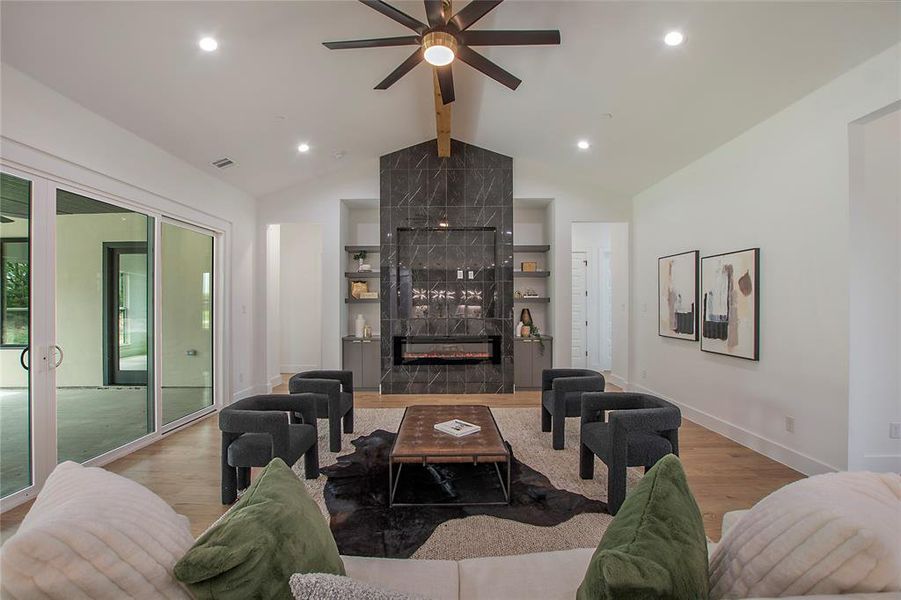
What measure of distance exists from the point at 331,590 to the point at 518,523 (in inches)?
78.6

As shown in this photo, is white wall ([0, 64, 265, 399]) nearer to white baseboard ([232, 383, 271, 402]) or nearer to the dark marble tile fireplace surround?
white baseboard ([232, 383, 271, 402])

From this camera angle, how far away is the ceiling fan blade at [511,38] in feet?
8.16

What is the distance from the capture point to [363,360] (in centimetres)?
601

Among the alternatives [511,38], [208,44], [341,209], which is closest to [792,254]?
[511,38]

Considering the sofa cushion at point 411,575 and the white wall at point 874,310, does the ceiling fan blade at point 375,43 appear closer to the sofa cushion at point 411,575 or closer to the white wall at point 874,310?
the sofa cushion at point 411,575

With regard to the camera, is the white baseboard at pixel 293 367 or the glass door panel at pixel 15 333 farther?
the white baseboard at pixel 293 367

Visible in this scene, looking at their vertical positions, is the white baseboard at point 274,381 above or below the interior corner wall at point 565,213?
below

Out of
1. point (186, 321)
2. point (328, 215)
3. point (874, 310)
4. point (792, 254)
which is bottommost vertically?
point (186, 321)

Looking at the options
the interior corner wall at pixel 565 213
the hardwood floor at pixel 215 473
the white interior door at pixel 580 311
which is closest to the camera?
the hardwood floor at pixel 215 473

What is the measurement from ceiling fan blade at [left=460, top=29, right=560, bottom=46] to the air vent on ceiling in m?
3.26

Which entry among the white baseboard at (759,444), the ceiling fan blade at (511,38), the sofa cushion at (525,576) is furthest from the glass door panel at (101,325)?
the white baseboard at (759,444)

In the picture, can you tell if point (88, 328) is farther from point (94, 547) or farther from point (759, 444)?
point (759, 444)

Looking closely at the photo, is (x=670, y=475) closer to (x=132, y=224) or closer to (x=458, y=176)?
(x=132, y=224)

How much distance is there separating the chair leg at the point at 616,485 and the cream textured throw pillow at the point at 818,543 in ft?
5.25
